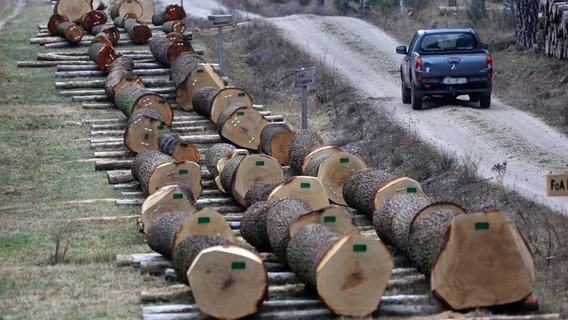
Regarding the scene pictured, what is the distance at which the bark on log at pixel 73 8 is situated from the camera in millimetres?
37625

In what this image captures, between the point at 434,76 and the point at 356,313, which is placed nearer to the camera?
the point at 356,313

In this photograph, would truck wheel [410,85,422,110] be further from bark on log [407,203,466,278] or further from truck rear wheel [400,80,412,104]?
bark on log [407,203,466,278]

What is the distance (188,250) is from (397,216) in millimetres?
3179

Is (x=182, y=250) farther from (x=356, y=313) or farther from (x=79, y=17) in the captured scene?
(x=79, y=17)

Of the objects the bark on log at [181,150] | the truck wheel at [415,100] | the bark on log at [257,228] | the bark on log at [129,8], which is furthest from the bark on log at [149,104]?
the bark on log at [129,8]

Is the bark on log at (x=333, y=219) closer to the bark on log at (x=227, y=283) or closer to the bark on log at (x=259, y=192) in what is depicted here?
the bark on log at (x=227, y=283)

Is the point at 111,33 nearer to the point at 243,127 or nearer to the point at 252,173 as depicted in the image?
the point at 243,127

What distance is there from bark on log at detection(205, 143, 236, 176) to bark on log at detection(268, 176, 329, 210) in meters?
3.68

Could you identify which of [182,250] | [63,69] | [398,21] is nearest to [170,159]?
[182,250]

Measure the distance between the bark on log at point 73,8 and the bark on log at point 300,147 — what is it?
61.3 ft

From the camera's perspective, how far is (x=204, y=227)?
14523 mm

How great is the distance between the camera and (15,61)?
32.6 metres

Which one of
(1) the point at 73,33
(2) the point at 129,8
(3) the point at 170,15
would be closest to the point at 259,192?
(1) the point at 73,33

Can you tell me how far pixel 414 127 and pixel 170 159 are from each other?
6.67 meters
